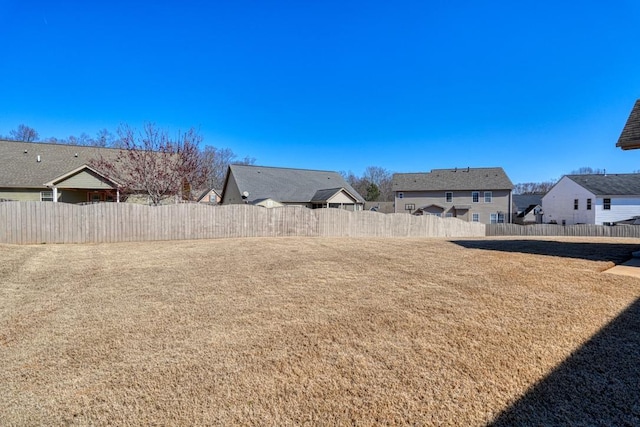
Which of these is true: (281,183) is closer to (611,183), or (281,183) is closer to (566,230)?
(566,230)

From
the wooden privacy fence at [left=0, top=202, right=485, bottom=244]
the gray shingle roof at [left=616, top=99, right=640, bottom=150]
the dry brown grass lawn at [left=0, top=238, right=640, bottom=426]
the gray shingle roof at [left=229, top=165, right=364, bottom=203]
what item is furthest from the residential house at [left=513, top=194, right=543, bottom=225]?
the dry brown grass lawn at [left=0, top=238, right=640, bottom=426]

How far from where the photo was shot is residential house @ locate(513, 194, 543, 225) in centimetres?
3884

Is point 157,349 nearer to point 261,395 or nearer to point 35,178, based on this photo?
point 261,395

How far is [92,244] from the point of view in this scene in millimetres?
10930

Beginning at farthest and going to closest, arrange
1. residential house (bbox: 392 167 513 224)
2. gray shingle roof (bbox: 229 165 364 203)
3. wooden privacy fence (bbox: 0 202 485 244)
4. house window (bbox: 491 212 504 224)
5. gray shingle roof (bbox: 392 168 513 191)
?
1. gray shingle roof (bbox: 392 168 513 191)
2. residential house (bbox: 392 167 513 224)
3. house window (bbox: 491 212 504 224)
4. gray shingle roof (bbox: 229 165 364 203)
5. wooden privacy fence (bbox: 0 202 485 244)

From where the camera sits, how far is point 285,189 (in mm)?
28047

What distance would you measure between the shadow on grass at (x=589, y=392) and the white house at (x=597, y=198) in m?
36.6

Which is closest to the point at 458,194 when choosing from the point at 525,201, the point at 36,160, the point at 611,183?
the point at 611,183

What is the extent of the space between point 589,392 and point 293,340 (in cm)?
233

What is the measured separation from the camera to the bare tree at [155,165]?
16.7m

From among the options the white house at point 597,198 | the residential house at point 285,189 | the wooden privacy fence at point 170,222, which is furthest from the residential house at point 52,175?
the white house at point 597,198

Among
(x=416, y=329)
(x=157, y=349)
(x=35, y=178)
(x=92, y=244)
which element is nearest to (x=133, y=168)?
(x=35, y=178)

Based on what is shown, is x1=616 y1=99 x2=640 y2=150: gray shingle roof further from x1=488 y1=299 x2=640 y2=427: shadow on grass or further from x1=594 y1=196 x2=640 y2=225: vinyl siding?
x1=594 y1=196 x2=640 y2=225: vinyl siding

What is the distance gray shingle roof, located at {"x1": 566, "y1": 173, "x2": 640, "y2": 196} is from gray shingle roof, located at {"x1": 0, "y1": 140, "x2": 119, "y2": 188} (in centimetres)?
4096
